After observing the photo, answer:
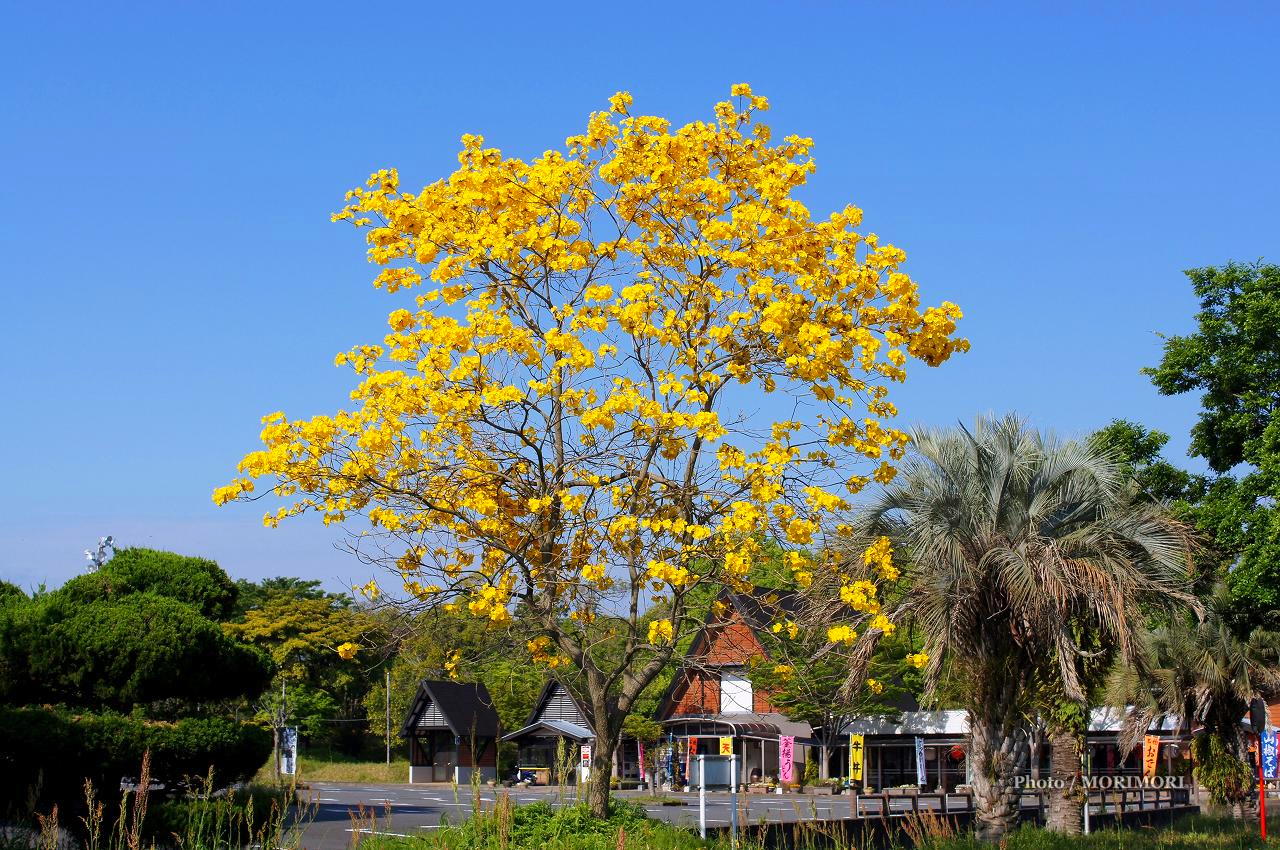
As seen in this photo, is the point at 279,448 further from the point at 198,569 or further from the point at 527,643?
the point at 198,569

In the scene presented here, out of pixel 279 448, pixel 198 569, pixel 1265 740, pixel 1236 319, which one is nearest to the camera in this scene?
pixel 279 448

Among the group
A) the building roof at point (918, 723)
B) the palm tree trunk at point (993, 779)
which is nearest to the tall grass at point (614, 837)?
the palm tree trunk at point (993, 779)

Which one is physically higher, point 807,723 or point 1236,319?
point 1236,319

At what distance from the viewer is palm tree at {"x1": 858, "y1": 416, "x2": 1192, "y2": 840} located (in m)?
17.4

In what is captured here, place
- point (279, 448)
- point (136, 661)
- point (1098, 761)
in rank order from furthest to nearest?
point (1098, 761)
point (136, 661)
point (279, 448)

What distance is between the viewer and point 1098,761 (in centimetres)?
5888

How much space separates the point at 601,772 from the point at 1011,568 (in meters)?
7.45

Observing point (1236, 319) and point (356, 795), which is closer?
point (1236, 319)

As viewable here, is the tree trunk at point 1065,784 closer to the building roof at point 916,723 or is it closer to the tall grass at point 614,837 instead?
the tall grass at point 614,837

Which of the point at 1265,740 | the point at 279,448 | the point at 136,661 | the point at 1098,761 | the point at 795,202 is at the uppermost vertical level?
the point at 795,202

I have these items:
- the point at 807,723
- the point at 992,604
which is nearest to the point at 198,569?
the point at 992,604

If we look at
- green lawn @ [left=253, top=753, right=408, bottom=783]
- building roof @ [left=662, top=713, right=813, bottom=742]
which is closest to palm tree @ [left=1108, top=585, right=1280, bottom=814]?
building roof @ [left=662, top=713, right=813, bottom=742]

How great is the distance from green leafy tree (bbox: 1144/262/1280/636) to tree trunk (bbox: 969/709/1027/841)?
630 centimetres

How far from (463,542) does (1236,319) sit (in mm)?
18124
